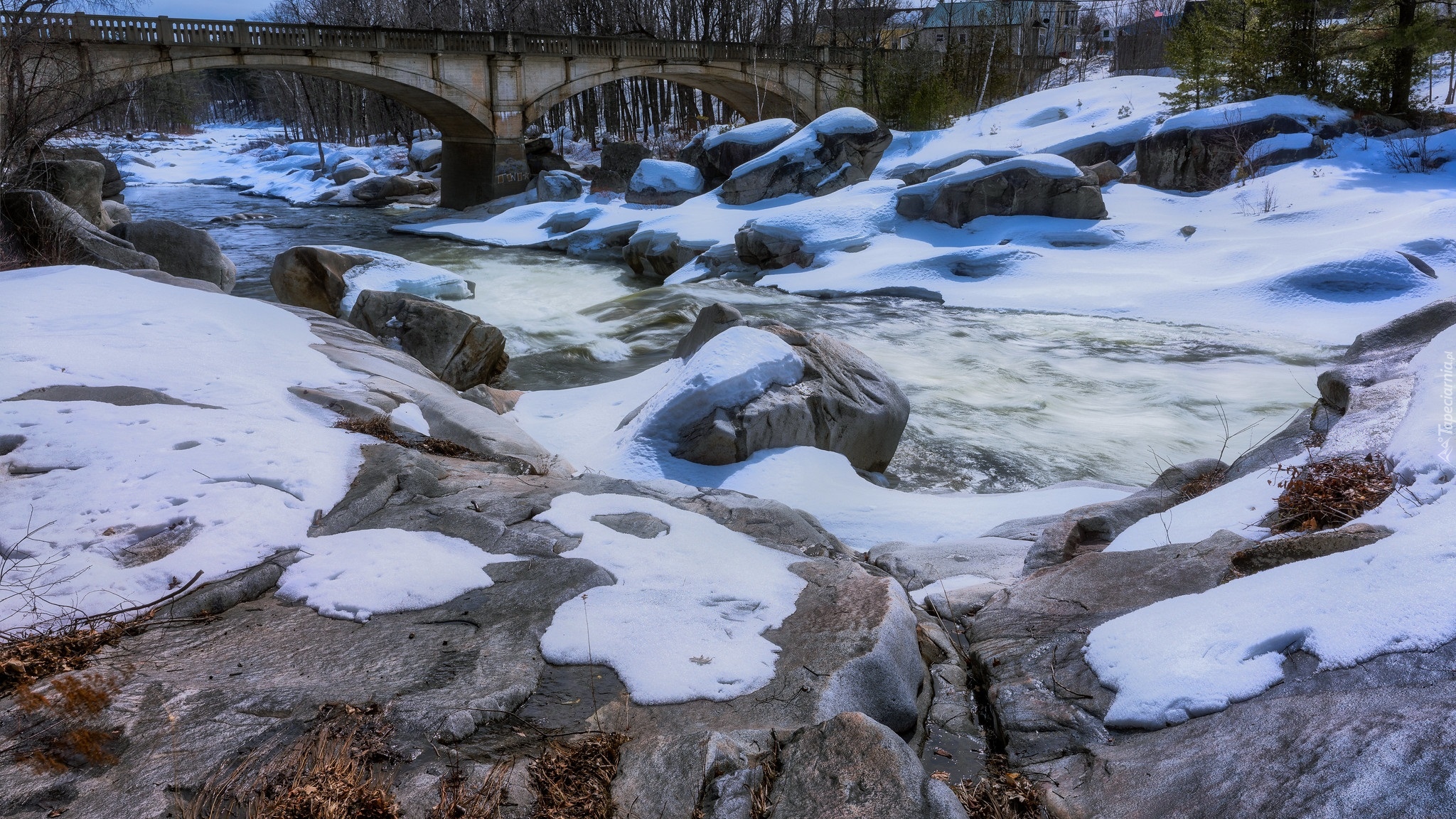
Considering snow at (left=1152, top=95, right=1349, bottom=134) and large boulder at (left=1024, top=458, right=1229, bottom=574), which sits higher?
snow at (left=1152, top=95, right=1349, bottom=134)

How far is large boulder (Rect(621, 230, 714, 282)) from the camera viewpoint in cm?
1714

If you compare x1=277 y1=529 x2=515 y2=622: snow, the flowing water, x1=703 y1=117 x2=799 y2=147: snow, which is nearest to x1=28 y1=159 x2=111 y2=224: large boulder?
the flowing water

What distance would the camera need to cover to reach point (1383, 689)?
198 centimetres

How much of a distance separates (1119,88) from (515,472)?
805 inches

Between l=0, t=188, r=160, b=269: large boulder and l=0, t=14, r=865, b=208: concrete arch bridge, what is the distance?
44.6 feet

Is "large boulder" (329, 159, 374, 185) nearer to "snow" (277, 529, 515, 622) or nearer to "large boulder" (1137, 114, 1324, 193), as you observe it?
"large boulder" (1137, 114, 1324, 193)

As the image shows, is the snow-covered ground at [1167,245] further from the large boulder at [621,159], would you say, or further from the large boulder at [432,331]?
the large boulder at [621,159]

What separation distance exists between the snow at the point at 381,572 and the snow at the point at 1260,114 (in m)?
16.6

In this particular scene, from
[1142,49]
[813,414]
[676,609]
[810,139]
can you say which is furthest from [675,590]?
[1142,49]

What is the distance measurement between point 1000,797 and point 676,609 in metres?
1.28

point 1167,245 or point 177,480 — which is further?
point 1167,245

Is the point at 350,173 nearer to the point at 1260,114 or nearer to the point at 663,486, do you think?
the point at 1260,114

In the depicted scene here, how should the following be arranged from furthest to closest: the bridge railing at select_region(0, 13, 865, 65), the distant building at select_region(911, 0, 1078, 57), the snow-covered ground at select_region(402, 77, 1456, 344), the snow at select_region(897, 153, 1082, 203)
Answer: the distant building at select_region(911, 0, 1078, 57), the bridge railing at select_region(0, 13, 865, 65), the snow at select_region(897, 153, 1082, 203), the snow-covered ground at select_region(402, 77, 1456, 344)

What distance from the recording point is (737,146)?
2150 centimetres
